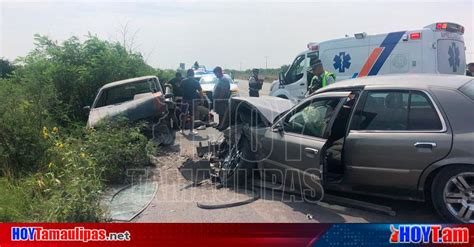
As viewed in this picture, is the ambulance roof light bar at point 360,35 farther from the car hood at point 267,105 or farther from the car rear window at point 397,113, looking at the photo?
the car rear window at point 397,113

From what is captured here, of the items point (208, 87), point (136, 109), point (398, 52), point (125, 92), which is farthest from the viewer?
point (208, 87)

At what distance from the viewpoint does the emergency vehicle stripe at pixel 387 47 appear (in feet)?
32.1

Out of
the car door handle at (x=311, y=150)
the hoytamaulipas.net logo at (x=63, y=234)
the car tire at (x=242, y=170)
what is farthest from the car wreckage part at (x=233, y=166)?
the hoytamaulipas.net logo at (x=63, y=234)

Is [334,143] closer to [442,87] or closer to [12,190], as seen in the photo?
[442,87]

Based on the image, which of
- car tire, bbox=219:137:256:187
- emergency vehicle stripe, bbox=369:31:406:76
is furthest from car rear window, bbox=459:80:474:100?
emergency vehicle stripe, bbox=369:31:406:76

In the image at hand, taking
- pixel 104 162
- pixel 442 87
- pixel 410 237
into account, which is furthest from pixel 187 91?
pixel 410 237

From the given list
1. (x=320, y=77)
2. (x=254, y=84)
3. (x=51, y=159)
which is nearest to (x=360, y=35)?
(x=320, y=77)

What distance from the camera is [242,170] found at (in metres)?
6.12

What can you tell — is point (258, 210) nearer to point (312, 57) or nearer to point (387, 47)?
point (387, 47)

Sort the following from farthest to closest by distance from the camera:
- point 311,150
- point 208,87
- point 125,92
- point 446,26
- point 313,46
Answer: point 208,87, point 313,46, point 125,92, point 446,26, point 311,150

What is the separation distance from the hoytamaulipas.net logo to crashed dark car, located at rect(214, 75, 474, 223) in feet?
8.07

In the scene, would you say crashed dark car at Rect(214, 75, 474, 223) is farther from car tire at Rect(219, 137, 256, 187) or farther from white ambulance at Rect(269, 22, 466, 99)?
white ambulance at Rect(269, 22, 466, 99)

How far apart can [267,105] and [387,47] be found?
5145 millimetres

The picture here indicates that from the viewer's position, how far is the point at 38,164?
22.0 ft
